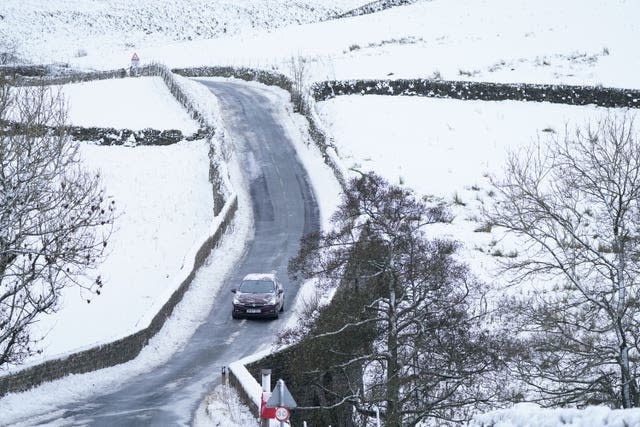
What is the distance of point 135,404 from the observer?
2108cm

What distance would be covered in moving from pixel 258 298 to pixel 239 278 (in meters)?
4.24

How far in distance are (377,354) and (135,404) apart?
21.4ft

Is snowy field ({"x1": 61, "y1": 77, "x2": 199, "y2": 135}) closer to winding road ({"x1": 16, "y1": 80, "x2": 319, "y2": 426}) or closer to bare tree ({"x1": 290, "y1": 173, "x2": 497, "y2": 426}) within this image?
winding road ({"x1": 16, "y1": 80, "x2": 319, "y2": 426})

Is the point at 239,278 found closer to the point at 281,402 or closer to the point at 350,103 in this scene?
the point at 281,402

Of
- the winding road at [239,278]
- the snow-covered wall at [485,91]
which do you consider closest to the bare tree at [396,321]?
the winding road at [239,278]

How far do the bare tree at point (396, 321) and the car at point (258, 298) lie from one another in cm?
780

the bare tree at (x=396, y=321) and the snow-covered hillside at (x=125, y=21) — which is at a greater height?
the snow-covered hillside at (x=125, y=21)

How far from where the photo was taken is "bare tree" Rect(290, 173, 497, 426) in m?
18.7

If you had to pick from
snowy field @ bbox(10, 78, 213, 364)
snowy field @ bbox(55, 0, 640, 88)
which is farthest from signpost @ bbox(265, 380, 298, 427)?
snowy field @ bbox(55, 0, 640, 88)

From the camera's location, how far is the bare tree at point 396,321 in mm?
18688

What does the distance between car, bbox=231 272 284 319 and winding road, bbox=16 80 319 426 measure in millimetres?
384

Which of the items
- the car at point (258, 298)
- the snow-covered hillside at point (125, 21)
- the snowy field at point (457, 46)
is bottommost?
the car at point (258, 298)

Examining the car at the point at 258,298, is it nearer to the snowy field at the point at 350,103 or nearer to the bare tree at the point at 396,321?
the snowy field at the point at 350,103

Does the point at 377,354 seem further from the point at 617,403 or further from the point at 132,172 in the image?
the point at 132,172
